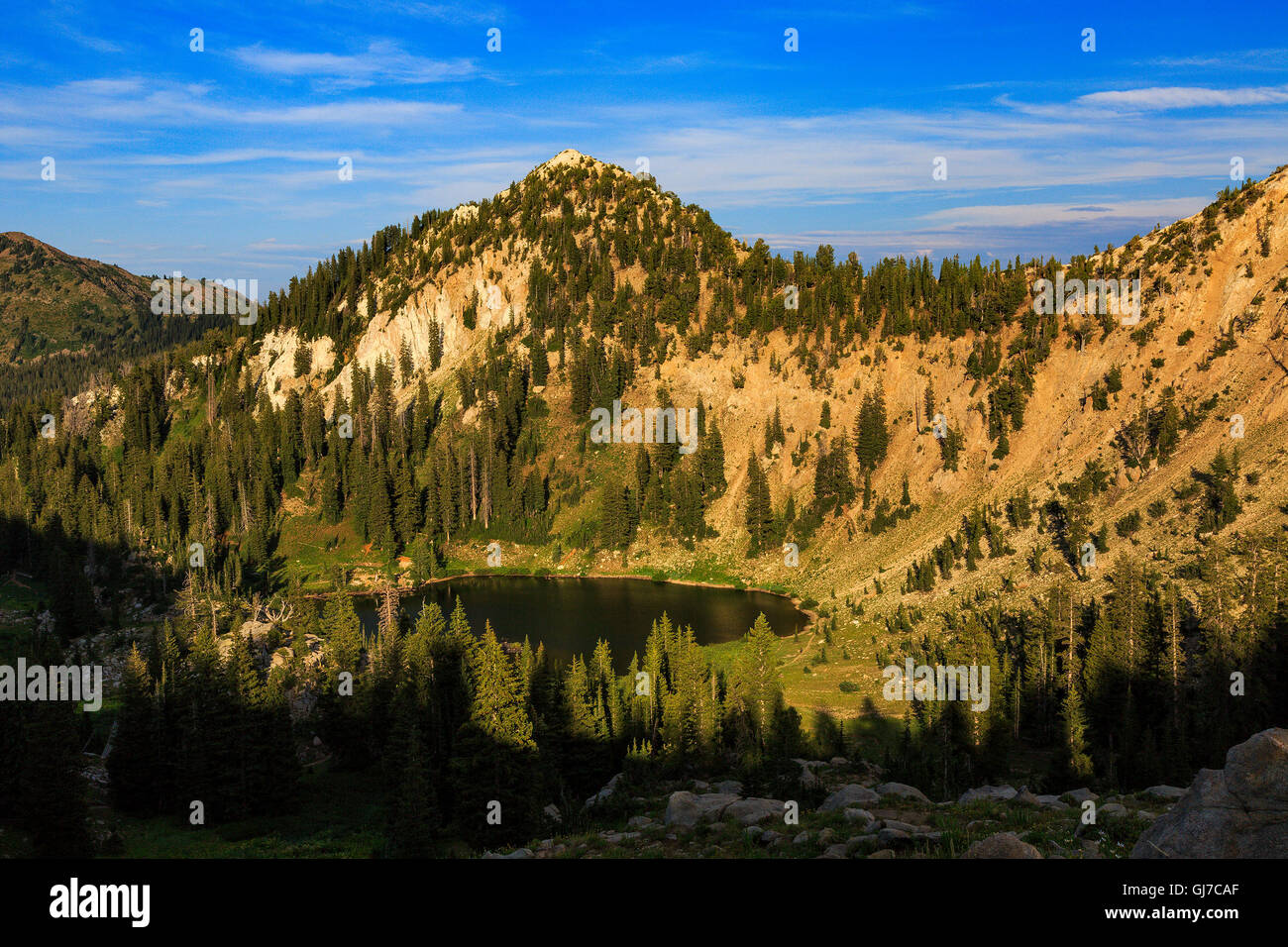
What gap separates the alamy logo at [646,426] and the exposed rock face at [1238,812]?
11420cm

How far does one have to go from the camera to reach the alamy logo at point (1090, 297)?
103m

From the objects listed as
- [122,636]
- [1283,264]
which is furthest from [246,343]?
[1283,264]

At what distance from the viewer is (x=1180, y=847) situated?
57.3 ft

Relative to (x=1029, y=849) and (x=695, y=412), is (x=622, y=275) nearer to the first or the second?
(x=695, y=412)

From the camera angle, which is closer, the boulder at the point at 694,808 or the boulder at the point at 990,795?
the boulder at the point at 694,808

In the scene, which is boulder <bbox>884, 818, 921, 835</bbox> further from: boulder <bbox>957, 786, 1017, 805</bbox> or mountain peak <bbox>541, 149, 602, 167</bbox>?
Result: mountain peak <bbox>541, 149, 602, 167</bbox>

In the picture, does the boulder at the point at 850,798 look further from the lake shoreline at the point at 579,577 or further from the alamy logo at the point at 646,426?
the alamy logo at the point at 646,426

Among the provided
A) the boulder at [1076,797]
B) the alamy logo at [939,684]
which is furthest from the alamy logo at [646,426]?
the boulder at [1076,797]

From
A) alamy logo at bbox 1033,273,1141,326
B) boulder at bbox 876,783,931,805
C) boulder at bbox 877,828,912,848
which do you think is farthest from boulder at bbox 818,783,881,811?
alamy logo at bbox 1033,273,1141,326

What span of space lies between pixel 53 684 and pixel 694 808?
1586 inches

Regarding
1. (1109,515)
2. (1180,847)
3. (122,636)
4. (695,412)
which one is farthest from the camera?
(695,412)

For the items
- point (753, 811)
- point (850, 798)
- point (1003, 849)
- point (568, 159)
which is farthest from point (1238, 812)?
point (568, 159)
